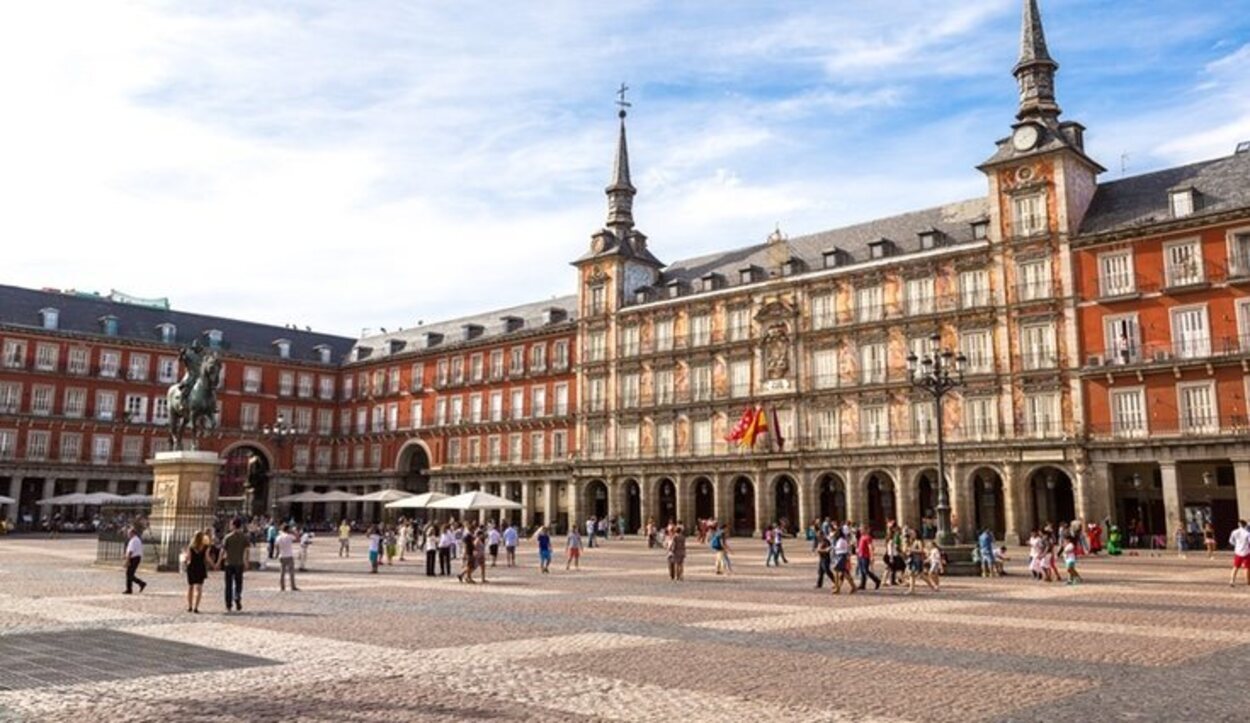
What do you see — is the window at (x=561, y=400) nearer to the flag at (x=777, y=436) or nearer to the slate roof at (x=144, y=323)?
the flag at (x=777, y=436)

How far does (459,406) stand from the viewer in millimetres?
70125

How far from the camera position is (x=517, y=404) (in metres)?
66.4

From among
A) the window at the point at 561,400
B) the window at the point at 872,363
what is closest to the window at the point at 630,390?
the window at the point at 561,400

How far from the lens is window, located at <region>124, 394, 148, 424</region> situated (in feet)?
223

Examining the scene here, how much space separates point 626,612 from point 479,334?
56271 millimetres

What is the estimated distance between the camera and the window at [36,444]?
63438 mm

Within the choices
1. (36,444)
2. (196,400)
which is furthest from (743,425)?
(36,444)

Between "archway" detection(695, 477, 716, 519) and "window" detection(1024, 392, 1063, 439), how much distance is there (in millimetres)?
18872

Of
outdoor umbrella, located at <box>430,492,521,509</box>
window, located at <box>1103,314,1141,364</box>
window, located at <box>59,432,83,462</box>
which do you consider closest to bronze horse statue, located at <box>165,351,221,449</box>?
outdoor umbrella, located at <box>430,492,521,509</box>

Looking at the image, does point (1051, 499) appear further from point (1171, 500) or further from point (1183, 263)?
point (1183, 263)

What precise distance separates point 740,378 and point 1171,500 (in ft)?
73.1

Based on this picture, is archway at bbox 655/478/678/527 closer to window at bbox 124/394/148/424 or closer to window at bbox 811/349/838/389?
window at bbox 811/349/838/389

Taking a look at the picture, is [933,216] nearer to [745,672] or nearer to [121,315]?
[745,672]

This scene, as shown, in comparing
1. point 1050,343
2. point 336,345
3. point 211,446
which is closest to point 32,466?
point 211,446
